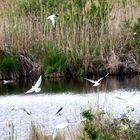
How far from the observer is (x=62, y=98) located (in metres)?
15.2

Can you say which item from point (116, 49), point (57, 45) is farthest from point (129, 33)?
point (57, 45)

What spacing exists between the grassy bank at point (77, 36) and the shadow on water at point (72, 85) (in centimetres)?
26

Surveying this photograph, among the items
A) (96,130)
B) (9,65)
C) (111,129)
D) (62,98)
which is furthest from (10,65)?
(96,130)

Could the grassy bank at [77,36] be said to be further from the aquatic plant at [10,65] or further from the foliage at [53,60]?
the aquatic plant at [10,65]

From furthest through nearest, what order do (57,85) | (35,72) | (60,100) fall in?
(35,72)
(57,85)
(60,100)

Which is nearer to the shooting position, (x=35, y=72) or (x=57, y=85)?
(x=57, y=85)

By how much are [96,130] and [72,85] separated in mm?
8835

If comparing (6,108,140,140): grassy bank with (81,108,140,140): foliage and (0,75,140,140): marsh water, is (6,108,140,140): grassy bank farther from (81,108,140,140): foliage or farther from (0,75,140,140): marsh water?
(0,75,140,140): marsh water

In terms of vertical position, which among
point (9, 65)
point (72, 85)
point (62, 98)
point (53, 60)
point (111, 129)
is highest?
point (53, 60)

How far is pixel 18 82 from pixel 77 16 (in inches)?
77.9

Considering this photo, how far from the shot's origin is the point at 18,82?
1812 cm

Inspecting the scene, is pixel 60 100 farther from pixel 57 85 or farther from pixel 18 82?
pixel 18 82

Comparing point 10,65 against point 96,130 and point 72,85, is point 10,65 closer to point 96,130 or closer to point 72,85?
point 72,85

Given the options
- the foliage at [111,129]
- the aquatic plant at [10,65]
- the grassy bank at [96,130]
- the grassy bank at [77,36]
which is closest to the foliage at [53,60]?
the grassy bank at [77,36]
